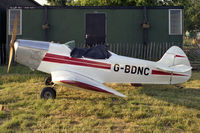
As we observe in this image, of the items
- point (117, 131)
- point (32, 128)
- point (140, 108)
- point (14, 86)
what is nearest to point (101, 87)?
point (140, 108)

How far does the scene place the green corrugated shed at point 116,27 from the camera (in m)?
11.9

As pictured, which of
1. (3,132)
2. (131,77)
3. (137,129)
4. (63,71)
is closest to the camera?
(3,132)

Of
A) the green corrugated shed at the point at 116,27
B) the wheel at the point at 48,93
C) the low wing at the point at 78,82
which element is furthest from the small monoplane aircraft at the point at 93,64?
the green corrugated shed at the point at 116,27

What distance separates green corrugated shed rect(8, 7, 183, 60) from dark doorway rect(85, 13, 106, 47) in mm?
163

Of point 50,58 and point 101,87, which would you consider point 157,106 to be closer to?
point 101,87

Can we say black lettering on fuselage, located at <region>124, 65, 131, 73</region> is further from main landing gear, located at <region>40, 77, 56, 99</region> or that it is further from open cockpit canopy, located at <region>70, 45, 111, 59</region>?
main landing gear, located at <region>40, 77, 56, 99</region>

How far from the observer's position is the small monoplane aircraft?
18.8ft

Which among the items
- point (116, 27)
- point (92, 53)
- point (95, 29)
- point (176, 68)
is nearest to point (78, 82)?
point (92, 53)

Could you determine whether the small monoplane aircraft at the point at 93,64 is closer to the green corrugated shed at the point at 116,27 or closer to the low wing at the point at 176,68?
the low wing at the point at 176,68

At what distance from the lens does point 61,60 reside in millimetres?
5754

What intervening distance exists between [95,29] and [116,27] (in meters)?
1.25

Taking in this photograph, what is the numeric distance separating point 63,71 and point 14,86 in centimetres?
230

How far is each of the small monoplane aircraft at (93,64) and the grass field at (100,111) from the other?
21.0 inches

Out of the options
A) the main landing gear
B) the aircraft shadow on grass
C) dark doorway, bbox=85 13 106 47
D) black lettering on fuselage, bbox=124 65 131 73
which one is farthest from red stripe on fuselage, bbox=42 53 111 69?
dark doorway, bbox=85 13 106 47
